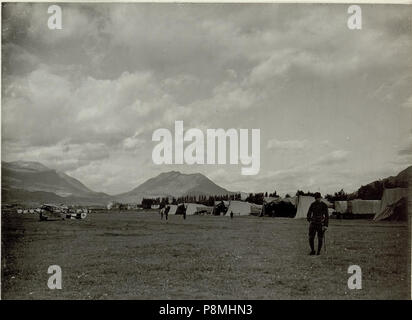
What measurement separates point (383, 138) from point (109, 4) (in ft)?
18.5

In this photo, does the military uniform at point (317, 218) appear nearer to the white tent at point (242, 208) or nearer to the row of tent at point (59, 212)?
the white tent at point (242, 208)

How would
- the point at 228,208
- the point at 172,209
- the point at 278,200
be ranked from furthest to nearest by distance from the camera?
the point at 278,200 → the point at 172,209 → the point at 228,208

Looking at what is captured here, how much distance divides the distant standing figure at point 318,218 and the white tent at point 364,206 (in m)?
0.51

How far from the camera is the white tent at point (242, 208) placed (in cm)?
889

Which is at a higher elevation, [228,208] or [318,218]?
[228,208]

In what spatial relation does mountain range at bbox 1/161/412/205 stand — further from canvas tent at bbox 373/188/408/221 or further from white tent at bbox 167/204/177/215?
white tent at bbox 167/204/177/215

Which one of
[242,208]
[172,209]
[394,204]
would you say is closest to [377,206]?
[394,204]

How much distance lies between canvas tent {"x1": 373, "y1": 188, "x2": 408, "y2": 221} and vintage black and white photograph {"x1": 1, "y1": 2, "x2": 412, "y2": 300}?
0.03m

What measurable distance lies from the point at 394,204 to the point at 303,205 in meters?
1.65

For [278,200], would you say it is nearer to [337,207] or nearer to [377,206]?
[337,207]

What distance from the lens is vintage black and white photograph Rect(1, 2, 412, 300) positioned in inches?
325

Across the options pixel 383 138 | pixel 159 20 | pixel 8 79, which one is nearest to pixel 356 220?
pixel 383 138

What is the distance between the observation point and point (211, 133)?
338 inches

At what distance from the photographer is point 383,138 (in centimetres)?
847
